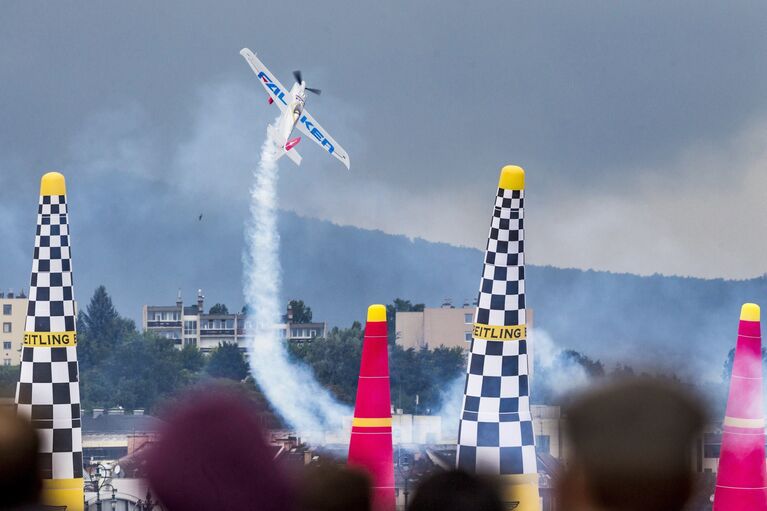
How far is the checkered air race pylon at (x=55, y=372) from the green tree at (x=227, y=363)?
9446cm

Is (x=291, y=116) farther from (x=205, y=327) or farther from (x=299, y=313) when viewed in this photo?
(x=205, y=327)

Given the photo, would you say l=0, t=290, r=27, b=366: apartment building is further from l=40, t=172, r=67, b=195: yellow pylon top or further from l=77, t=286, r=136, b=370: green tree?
l=40, t=172, r=67, b=195: yellow pylon top

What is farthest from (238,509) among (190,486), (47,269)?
(47,269)

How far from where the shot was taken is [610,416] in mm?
7578

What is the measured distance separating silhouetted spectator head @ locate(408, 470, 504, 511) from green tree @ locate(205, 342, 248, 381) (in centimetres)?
10229

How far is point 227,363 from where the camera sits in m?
120

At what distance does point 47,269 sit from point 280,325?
428ft

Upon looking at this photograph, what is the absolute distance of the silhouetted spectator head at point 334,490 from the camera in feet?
27.2

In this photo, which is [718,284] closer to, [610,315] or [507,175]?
[610,315]

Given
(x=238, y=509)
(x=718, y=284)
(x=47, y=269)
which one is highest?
(x=718, y=284)

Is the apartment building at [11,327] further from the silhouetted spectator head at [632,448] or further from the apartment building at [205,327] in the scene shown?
the silhouetted spectator head at [632,448]

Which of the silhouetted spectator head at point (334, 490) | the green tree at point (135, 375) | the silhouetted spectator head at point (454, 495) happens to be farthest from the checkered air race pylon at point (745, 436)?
the green tree at point (135, 375)

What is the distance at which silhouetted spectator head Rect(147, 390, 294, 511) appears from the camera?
23.9 feet

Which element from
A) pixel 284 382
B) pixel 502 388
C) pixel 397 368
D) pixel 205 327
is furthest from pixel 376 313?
pixel 205 327
